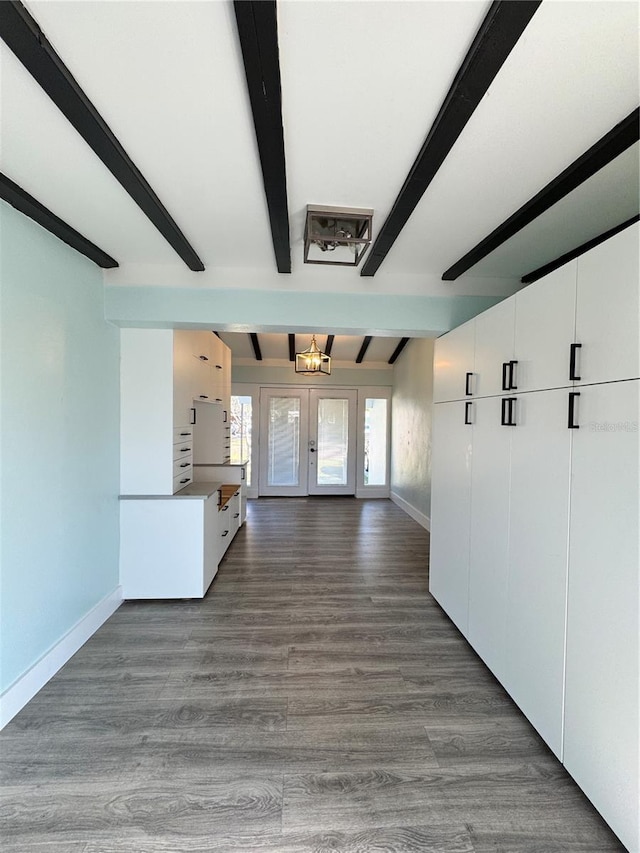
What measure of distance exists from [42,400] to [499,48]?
2.47 m

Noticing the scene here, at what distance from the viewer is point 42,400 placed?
2.09m

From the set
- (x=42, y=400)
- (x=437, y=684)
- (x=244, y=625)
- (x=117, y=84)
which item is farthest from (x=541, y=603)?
(x=42, y=400)

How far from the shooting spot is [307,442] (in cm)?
740

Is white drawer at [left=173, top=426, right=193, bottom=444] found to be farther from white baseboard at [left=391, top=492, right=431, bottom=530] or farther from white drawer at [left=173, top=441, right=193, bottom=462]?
white baseboard at [left=391, top=492, right=431, bottom=530]

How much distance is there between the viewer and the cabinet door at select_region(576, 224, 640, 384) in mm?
1271

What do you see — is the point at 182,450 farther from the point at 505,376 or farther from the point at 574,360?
the point at 574,360

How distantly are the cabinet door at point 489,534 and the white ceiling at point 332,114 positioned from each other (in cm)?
112

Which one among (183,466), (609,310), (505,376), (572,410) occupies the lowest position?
(183,466)

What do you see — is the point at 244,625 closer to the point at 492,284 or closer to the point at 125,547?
the point at 125,547

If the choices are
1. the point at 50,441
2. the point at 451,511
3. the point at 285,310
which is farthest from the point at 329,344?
the point at 50,441

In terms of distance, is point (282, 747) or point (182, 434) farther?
point (182, 434)

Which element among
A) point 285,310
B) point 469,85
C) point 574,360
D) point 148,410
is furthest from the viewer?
point 148,410

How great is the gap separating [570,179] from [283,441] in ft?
20.1

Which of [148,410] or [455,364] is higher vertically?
[455,364]
